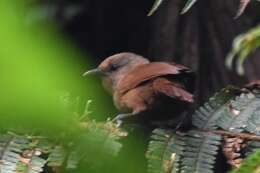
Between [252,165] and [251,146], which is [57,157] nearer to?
[251,146]

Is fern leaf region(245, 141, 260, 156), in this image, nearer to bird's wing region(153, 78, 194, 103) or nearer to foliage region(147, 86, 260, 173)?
foliage region(147, 86, 260, 173)

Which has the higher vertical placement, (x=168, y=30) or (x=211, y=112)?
(x=168, y=30)

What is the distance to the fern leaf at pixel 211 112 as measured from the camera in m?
1.60

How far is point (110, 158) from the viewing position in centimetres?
132

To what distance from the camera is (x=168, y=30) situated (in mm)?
3006

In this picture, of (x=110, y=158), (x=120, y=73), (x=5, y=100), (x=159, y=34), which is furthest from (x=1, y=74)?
(x=159, y=34)

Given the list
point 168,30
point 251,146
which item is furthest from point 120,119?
point 168,30

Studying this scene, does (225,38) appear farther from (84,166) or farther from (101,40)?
(84,166)

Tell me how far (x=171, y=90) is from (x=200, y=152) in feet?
0.87

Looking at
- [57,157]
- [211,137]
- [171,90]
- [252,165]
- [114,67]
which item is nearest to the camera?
[252,165]

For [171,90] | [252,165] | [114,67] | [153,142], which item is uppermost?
[114,67]

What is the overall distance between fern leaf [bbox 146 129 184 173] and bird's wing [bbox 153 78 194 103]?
14cm

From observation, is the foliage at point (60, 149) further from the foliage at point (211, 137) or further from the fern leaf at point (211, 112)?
the fern leaf at point (211, 112)

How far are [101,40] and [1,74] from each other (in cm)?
279
